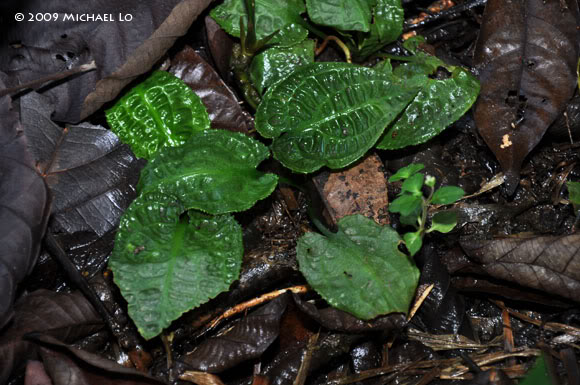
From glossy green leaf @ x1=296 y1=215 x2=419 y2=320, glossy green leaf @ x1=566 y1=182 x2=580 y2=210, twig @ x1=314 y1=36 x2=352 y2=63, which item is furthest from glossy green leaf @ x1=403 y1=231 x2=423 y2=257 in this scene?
twig @ x1=314 y1=36 x2=352 y2=63

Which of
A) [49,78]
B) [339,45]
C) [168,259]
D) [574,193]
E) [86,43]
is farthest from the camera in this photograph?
[339,45]

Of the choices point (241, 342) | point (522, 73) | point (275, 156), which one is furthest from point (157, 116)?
point (522, 73)

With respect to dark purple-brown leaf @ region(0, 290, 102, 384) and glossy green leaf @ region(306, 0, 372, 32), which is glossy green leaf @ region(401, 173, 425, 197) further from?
dark purple-brown leaf @ region(0, 290, 102, 384)

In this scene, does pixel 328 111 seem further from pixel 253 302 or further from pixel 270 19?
pixel 253 302

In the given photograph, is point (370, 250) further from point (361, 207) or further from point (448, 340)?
point (448, 340)

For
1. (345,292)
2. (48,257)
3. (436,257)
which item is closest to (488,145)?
(436,257)

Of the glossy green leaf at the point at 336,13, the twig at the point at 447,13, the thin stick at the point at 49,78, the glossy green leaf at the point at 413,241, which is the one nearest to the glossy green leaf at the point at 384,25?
the glossy green leaf at the point at 336,13
